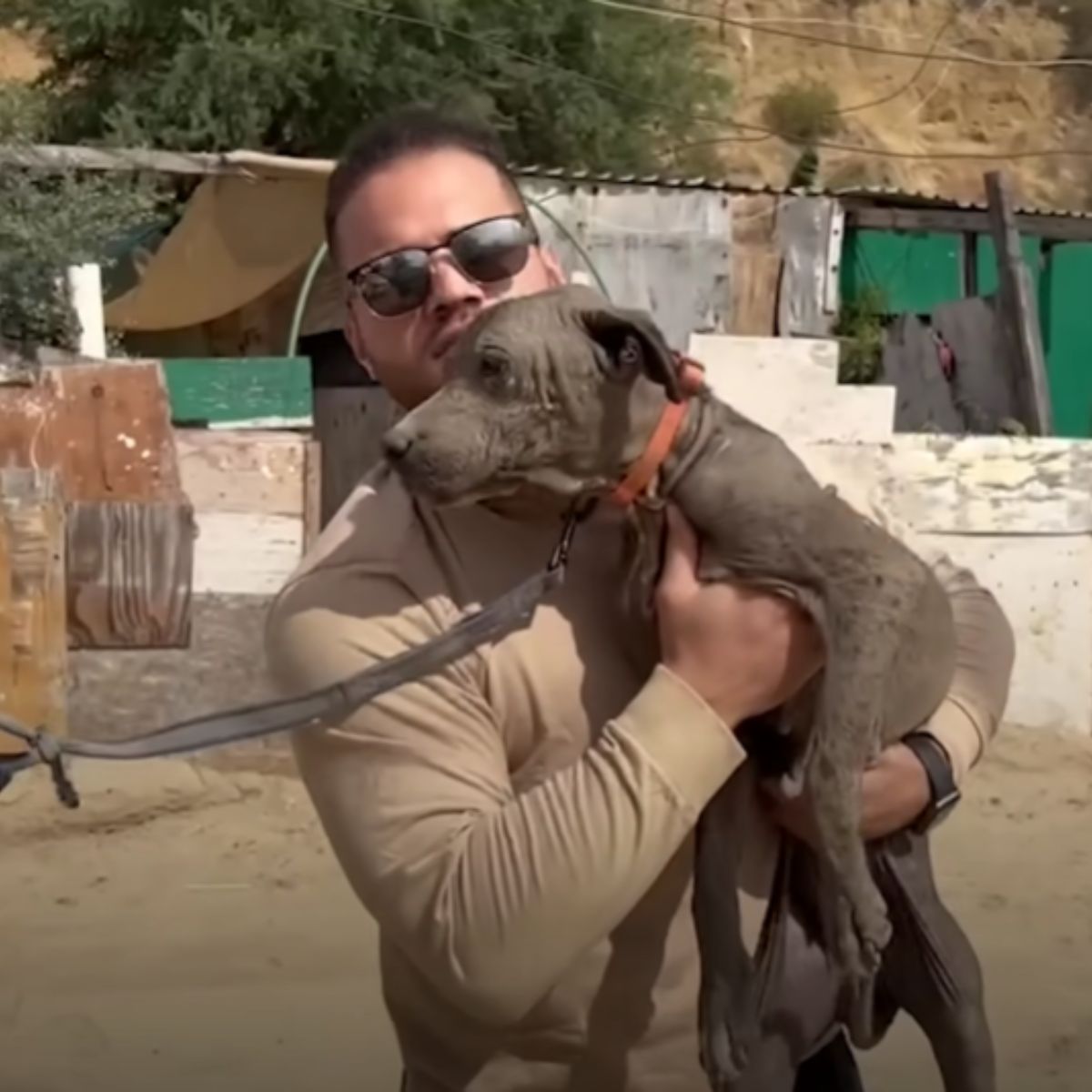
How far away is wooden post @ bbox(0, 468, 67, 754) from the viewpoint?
6.05m

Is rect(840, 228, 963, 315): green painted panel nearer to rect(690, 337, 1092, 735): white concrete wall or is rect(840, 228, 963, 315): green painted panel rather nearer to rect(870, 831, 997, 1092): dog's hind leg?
rect(690, 337, 1092, 735): white concrete wall

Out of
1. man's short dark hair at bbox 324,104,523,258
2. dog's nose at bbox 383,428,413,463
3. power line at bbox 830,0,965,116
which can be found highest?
power line at bbox 830,0,965,116

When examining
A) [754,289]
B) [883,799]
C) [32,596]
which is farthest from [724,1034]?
[754,289]

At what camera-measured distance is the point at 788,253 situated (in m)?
9.96

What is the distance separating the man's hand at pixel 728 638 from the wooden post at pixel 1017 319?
7517mm

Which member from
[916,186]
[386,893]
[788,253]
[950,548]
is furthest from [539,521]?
[916,186]

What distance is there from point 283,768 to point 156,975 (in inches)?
72.6

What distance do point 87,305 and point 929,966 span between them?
6072 mm

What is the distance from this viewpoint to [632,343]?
74.2 inches

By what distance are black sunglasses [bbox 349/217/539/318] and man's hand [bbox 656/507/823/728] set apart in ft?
0.98

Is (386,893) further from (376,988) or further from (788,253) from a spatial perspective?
(788,253)

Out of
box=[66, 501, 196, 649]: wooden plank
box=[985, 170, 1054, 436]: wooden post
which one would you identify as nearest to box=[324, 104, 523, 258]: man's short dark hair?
box=[66, 501, 196, 649]: wooden plank

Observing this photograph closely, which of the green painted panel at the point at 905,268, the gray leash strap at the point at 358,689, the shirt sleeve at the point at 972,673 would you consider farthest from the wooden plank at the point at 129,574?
the green painted panel at the point at 905,268

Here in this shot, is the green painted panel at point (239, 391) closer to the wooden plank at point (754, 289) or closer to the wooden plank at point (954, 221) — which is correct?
the wooden plank at point (754, 289)
